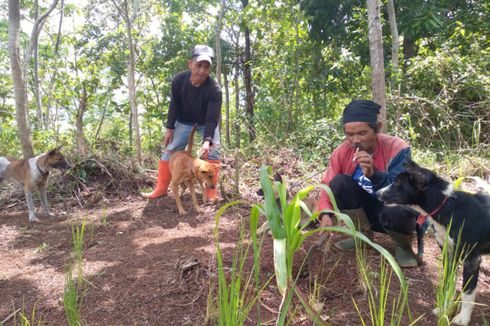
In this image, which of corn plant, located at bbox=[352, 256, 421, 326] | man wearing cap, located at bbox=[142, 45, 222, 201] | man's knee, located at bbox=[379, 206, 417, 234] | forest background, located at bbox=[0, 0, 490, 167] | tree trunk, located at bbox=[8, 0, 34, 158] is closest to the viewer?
corn plant, located at bbox=[352, 256, 421, 326]

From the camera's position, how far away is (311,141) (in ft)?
23.0

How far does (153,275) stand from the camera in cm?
246

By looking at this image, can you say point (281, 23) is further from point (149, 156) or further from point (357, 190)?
point (357, 190)

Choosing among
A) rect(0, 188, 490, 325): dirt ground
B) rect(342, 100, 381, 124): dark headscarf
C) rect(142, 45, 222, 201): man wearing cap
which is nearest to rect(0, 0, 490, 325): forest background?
rect(0, 188, 490, 325): dirt ground

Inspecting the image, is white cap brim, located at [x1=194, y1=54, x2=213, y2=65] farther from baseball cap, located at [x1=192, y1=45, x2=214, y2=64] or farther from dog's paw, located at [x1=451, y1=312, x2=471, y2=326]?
dog's paw, located at [x1=451, y1=312, x2=471, y2=326]

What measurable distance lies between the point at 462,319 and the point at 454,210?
1.99ft

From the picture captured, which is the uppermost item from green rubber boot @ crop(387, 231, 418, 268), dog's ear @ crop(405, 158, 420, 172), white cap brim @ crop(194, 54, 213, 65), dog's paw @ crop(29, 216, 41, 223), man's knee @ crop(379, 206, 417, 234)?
white cap brim @ crop(194, 54, 213, 65)

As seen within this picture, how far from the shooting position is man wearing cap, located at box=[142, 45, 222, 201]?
4219mm

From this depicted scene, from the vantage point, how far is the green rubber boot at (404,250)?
8.55 feet

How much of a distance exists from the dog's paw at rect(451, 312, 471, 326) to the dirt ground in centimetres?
10

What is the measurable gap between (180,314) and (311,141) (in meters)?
5.45

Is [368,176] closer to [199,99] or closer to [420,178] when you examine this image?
[420,178]

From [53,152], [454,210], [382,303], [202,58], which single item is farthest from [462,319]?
[53,152]

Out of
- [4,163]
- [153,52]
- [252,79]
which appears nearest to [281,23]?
[252,79]
